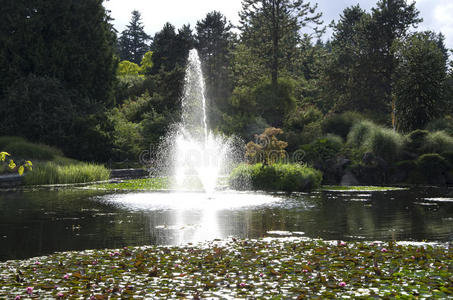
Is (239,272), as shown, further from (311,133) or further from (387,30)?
(387,30)

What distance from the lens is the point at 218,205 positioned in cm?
1738

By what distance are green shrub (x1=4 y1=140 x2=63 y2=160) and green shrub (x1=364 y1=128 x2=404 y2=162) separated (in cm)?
1870

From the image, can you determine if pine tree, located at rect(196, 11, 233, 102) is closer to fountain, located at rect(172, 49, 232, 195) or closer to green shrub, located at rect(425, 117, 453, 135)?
fountain, located at rect(172, 49, 232, 195)

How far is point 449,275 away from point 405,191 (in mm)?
15662

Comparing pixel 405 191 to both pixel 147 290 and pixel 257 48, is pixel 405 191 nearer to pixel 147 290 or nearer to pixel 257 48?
pixel 147 290

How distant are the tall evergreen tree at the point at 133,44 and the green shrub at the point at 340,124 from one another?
6340 centimetres

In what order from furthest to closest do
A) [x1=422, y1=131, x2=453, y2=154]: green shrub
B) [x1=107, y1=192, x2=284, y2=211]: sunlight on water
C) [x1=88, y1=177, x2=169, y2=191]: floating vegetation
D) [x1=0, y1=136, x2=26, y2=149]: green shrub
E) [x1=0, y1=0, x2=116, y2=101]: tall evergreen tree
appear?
[x1=0, y1=0, x2=116, y2=101]: tall evergreen tree → [x1=0, y1=136, x2=26, y2=149]: green shrub → [x1=422, y1=131, x2=453, y2=154]: green shrub → [x1=88, y1=177, x2=169, y2=191]: floating vegetation → [x1=107, y1=192, x2=284, y2=211]: sunlight on water

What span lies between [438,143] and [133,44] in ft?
248

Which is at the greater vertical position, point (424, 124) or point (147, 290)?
point (424, 124)

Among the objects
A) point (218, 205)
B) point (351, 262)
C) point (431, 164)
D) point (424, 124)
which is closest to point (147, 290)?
point (351, 262)

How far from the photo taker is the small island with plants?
7.87 meters

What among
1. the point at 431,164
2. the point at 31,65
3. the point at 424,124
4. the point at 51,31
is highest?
the point at 51,31

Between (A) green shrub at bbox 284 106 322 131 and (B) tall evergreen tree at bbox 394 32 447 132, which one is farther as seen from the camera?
(A) green shrub at bbox 284 106 322 131

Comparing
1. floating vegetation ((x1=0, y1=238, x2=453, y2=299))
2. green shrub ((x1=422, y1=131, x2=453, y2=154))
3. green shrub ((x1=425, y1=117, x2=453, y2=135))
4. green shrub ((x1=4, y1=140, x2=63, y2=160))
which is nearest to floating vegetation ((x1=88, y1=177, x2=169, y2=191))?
green shrub ((x1=4, y1=140, x2=63, y2=160))
